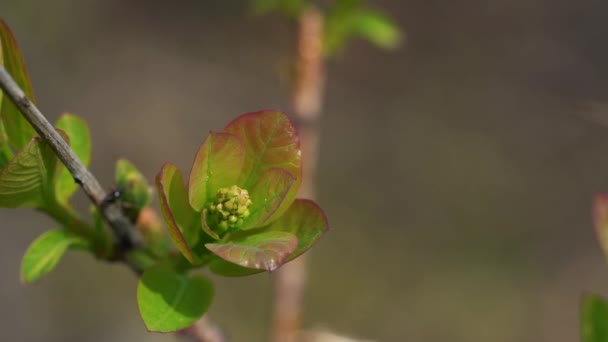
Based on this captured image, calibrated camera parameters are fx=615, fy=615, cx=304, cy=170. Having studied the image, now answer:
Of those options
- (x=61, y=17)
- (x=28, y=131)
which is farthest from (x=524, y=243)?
(x=28, y=131)

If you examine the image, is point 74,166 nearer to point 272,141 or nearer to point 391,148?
point 272,141

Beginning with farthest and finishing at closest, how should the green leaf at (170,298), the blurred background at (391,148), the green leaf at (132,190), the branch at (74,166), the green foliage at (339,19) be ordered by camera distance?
1. the blurred background at (391,148)
2. the green foliage at (339,19)
3. the green leaf at (132,190)
4. the green leaf at (170,298)
5. the branch at (74,166)

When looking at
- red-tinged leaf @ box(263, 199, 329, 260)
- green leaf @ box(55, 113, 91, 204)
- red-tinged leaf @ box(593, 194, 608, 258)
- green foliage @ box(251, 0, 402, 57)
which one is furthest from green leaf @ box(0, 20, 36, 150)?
green foliage @ box(251, 0, 402, 57)

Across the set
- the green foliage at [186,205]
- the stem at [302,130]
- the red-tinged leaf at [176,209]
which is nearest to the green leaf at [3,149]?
the green foliage at [186,205]

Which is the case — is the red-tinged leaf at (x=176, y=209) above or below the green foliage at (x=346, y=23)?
below

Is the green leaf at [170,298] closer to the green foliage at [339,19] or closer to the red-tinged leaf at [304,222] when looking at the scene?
the red-tinged leaf at [304,222]

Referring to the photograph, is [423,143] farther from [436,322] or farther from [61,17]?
[61,17]

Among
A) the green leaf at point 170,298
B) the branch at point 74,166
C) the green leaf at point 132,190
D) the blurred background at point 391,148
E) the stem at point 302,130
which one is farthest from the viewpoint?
the blurred background at point 391,148

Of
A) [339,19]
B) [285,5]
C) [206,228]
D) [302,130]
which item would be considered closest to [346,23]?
[339,19]
